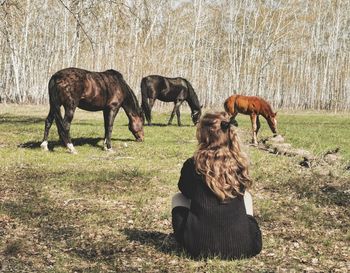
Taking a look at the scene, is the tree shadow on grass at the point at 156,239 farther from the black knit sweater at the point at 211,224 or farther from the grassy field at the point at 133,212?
the black knit sweater at the point at 211,224

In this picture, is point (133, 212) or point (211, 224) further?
point (133, 212)

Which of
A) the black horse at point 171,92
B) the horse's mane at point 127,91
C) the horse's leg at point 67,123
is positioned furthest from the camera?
the black horse at point 171,92

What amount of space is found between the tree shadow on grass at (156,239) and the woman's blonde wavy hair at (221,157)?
1.20 meters

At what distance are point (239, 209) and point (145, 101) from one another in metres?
16.7

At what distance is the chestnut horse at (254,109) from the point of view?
1722cm

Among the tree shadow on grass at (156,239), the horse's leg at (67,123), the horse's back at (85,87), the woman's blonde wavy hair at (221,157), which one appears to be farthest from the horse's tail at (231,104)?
the woman's blonde wavy hair at (221,157)

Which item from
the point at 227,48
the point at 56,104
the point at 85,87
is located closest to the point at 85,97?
the point at 85,87

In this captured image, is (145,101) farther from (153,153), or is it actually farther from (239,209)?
(239,209)

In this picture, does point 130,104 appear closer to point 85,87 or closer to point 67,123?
point 85,87

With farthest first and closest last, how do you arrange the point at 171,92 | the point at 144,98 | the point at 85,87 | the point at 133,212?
the point at 171,92 < the point at 144,98 < the point at 85,87 < the point at 133,212

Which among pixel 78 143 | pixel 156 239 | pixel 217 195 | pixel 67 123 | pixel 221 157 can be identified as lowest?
pixel 156 239

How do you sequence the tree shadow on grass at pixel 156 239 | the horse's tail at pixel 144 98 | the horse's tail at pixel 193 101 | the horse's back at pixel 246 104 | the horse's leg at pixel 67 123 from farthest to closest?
the horse's tail at pixel 193 101
the horse's tail at pixel 144 98
the horse's back at pixel 246 104
the horse's leg at pixel 67 123
the tree shadow on grass at pixel 156 239

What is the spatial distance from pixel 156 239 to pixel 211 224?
155cm

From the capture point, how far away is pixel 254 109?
17500 millimetres
